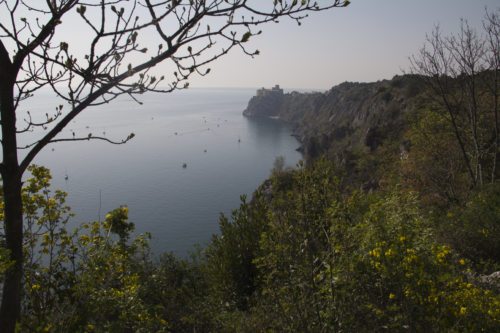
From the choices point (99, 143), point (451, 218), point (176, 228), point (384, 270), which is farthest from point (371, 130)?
point (99, 143)

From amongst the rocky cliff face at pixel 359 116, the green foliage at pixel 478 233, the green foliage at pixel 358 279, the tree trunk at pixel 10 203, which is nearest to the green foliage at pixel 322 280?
the green foliage at pixel 358 279

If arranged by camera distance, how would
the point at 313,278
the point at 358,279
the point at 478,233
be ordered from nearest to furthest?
the point at 313,278
the point at 358,279
the point at 478,233

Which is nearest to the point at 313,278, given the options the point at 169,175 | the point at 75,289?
the point at 75,289

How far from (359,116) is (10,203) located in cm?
11769

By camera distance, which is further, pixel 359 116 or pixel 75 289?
pixel 359 116

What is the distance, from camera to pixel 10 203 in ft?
10.9

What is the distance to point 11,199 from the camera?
3.31 m

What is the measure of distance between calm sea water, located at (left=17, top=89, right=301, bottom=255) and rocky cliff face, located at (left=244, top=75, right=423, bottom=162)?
1239cm

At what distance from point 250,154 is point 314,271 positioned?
383ft

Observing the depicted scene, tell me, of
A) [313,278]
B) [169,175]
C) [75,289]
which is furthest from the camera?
[169,175]

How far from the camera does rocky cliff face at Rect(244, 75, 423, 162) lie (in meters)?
62.7

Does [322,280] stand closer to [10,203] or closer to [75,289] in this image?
[75,289]

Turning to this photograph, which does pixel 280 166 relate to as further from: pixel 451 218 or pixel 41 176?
pixel 41 176

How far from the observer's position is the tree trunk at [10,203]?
3188mm
